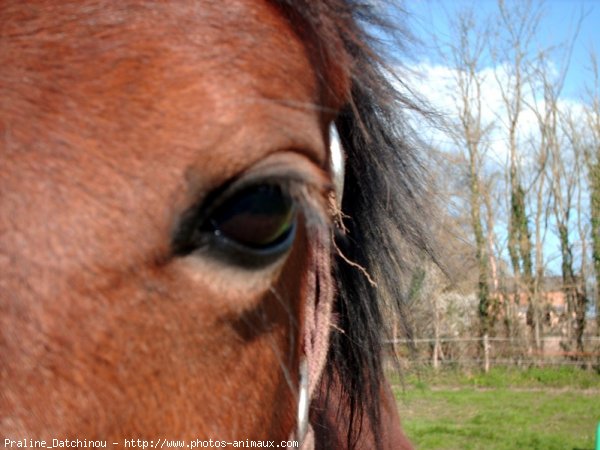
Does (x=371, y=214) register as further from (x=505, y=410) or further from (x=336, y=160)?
(x=505, y=410)

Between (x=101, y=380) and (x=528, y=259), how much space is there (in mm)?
20078

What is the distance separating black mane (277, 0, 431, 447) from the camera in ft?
5.29

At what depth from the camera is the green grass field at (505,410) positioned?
343 inches

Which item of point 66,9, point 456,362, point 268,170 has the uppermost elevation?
point 66,9

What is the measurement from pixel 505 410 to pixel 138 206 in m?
11.4

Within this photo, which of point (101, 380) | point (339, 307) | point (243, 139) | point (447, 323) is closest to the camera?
point (101, 380)

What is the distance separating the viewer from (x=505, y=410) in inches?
443

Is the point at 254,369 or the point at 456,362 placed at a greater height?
the point at 254,369

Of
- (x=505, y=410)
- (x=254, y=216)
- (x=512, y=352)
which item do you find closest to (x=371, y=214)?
(x=254, y=216)

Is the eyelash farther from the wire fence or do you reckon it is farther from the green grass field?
the wire fence

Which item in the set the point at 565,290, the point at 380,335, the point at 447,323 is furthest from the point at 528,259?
the point at 380,335

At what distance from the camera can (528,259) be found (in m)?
19.6

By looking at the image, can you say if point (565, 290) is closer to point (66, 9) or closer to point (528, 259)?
point (528, 259)

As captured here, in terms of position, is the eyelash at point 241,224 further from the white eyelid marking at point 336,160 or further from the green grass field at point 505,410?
the green grass field at point 505,410
